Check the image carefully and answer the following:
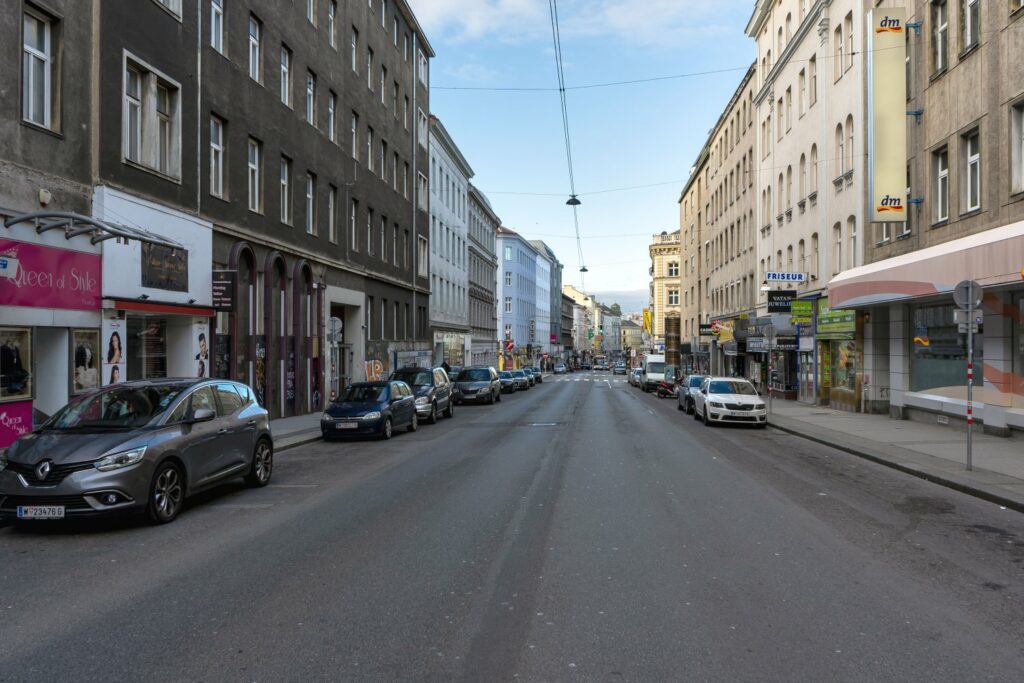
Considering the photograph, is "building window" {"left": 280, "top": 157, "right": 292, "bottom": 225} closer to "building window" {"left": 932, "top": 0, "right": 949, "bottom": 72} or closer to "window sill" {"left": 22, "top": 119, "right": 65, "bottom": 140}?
"window sill" {"left": 22, "top": 119, "right": 65, "bottom": 140}

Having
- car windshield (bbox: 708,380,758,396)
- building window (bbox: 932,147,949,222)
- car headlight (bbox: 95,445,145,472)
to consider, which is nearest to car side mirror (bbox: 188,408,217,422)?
car headlight (bbox: 95,445,145,472)

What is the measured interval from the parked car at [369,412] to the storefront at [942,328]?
1202cm

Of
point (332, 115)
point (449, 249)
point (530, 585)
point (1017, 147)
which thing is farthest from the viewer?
point (449, 249)

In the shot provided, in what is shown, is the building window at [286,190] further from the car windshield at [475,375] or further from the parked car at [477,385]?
the car windshield at [475,375]

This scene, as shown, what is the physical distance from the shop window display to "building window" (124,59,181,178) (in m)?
18.4

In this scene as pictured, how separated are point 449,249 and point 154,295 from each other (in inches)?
1473

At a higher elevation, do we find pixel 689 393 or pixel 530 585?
pixel 689 393

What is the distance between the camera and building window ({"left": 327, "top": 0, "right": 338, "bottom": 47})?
2830 centimetres

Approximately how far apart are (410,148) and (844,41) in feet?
71.5

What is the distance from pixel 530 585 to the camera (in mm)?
5934

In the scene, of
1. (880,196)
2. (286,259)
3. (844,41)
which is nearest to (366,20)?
(286,259)

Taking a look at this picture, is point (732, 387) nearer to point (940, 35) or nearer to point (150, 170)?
point (940, 35)

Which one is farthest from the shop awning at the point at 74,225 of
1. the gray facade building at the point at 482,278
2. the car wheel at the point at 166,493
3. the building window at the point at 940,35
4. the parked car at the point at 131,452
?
the gray facade building at the point at 482,278

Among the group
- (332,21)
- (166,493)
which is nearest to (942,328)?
(166,493)
